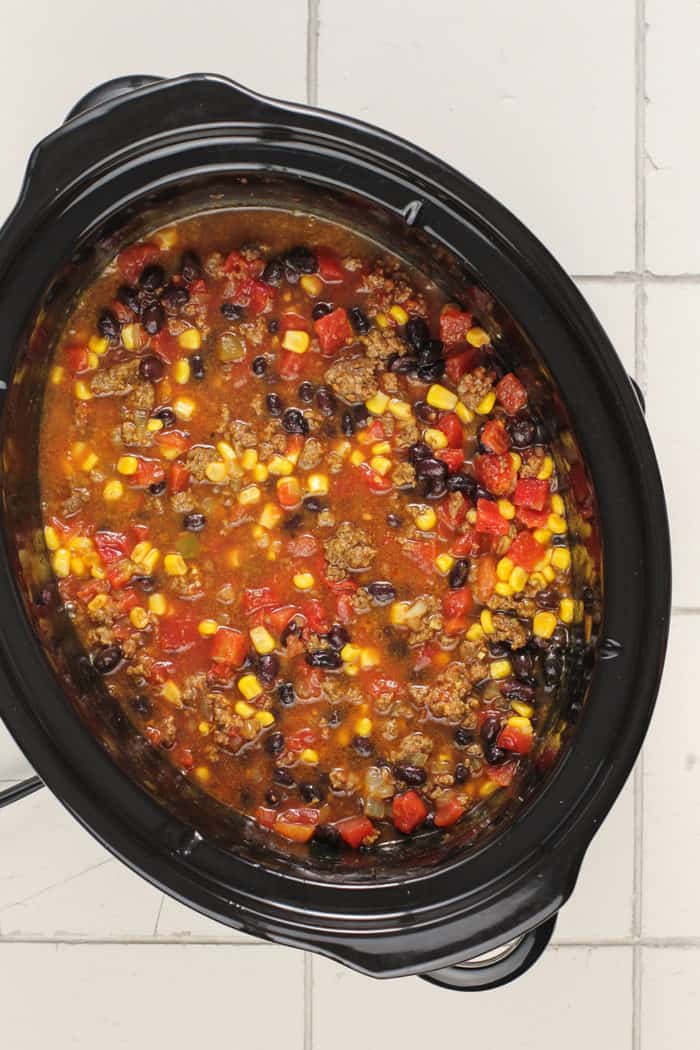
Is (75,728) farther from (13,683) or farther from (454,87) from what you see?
(454,87)

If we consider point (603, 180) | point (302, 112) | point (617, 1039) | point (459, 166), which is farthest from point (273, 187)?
point (617, 1039)

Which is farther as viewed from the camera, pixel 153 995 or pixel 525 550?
pixel 153 995

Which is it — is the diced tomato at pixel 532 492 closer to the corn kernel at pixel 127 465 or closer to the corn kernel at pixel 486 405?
A: the corn kernel at pixel 486 405

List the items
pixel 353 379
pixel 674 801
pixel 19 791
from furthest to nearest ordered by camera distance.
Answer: pixel 674 801, pixel 19 791, pixel 353 379

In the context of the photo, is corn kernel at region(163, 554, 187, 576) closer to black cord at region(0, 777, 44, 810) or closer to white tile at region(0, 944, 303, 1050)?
black cord at region(0, 777, 44, 810)

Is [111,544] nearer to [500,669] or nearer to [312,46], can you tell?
[500,669]

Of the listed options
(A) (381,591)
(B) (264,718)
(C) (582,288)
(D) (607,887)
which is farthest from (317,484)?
(D) (607,887)

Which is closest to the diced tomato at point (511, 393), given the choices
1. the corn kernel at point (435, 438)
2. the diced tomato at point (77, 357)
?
the corn kernel at point (435, 438)

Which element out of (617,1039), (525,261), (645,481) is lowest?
(617,1039)
